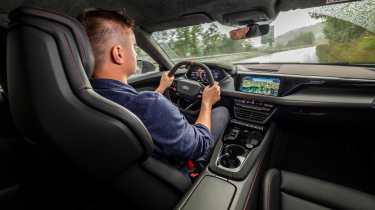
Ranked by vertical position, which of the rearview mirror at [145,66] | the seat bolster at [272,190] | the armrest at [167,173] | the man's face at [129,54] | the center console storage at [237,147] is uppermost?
the man's face at [129,54]

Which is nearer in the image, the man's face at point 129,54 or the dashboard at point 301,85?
the man's face at point 129,54

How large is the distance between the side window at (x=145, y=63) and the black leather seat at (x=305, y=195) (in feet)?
5.41

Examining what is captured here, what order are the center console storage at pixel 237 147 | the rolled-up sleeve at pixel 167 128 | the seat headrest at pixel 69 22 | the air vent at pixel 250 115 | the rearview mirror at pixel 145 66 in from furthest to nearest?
the rearview mirror at pixel 145 66 → the air vent at pixel 250 115 → the center console storage at pixel 237 147 → the rolled-up sleeve at pixel 167 128 → the seat headrest at pixel 69 22

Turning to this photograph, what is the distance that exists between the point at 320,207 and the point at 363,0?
1.48 metres

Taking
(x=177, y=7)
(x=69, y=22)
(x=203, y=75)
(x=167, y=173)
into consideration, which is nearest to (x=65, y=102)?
(x=69, y=22)

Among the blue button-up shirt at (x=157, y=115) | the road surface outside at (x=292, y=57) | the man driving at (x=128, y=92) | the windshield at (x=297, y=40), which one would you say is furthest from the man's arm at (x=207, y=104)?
the road surface outside at (x=292, y=57)

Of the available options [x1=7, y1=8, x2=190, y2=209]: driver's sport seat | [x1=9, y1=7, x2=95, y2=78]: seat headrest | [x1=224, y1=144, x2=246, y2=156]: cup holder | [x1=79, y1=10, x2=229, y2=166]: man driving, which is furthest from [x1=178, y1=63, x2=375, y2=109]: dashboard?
[x1=9, y1=7, x2=95, y2=78]: seat headrest

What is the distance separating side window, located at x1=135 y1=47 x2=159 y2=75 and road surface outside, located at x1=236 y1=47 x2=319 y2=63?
102 cm

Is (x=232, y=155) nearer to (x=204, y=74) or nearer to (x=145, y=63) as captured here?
(x=204, y=74)

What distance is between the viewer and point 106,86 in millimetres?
1045

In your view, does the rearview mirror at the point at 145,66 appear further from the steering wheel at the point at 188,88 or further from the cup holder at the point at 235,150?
the cup holder at the point at 235,150

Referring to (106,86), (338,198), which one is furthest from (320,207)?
(106,86)

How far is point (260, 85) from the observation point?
77.0 inches

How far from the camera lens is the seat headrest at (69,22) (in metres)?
0.75
